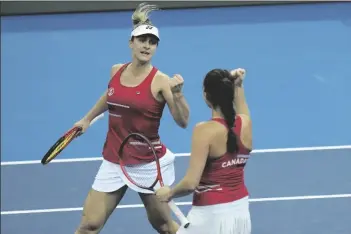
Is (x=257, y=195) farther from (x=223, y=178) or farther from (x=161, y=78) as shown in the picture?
(x=223, y=178)

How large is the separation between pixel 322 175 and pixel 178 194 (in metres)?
3.42

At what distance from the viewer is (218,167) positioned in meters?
5.22

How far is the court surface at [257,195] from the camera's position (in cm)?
759

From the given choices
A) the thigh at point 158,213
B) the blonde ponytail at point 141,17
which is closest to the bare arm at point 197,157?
the thigh at point 158,213

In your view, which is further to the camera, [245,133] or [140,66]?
[140,66]

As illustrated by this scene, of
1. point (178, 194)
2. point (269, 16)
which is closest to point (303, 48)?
point (269, 16)

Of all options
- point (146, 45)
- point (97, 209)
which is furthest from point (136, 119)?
point (97, 209)

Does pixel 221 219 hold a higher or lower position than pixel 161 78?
lower

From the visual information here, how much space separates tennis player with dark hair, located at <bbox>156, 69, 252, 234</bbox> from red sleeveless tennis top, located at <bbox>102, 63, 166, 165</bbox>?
36.4 inches

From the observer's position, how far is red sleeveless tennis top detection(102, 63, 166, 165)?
20.2ft

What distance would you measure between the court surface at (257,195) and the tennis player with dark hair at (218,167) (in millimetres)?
2166

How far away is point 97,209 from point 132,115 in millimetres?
742

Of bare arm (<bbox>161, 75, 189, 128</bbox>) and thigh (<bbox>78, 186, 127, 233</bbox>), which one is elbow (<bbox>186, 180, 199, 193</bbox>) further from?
thigh (<bbox>78, 186, 127, 233</bbox>)

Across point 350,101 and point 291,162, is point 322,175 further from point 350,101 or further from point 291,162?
point 350,101
